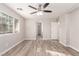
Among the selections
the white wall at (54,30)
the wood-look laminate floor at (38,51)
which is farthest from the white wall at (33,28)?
the wood-look laminate floor at (38,51)

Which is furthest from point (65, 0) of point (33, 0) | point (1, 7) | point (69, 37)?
point (69, 37)

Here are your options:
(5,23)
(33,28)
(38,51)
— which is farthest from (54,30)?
(5,23)

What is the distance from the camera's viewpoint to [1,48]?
13.9 feet

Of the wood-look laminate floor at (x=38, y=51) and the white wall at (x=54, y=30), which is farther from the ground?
the white wall at (x=54, y=30)

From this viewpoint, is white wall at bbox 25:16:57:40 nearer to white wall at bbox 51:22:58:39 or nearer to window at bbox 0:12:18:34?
white wall at bbox 51:22:58:39

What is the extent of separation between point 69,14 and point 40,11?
255 centimetres

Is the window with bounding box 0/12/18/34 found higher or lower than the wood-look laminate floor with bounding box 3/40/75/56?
higher

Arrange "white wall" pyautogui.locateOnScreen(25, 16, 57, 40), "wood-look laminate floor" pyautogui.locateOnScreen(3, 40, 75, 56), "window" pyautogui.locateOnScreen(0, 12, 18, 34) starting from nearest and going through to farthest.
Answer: "wood-look laminate floor" pyautogui.locateOnScreen(3, 40, 75, 56) → "window" pyautogui.locateOnScreen(0, 12, 18, 34) → "white wall" pyautogui.locateOnScreen(25, 16, 57, 40)

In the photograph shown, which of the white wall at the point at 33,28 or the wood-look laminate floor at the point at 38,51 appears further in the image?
the white wall at the point at 33,28

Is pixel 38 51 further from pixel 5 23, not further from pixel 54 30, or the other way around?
pixel 54 30

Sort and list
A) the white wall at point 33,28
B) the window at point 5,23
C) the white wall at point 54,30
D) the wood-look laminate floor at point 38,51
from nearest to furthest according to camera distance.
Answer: the wood-look laminate floor at point 38,51 < the window at point 5,23 < the white wall at point 54,30 < the white wall at point 33,28

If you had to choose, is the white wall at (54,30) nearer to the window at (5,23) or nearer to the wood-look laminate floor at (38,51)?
the wood-look laminate floor at (38,51)

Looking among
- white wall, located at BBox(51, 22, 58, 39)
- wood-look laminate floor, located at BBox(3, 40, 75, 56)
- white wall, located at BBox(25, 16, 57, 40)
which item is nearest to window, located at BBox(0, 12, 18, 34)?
wood-look laminate floor, located at BBox(3, 40, 75, 56)

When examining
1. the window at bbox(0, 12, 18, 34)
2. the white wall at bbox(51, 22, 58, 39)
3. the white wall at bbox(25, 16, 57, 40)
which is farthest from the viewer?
the white wall at bbox(25, 16, 57, 40)
